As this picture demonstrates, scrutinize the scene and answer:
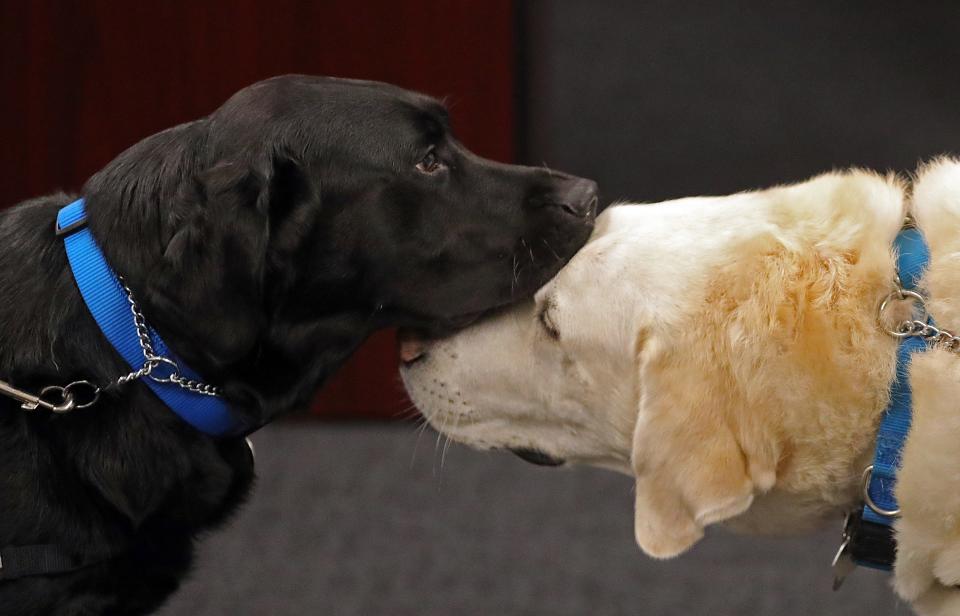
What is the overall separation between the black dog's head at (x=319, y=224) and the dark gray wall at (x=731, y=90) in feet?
8.01

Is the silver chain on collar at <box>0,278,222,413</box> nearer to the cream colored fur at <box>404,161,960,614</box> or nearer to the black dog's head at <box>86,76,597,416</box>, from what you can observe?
the black dog's head at <box>86,76,597,416</box>

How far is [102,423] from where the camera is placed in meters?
2.03

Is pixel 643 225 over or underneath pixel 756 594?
over

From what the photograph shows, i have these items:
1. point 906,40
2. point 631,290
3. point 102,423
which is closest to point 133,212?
point 102,423

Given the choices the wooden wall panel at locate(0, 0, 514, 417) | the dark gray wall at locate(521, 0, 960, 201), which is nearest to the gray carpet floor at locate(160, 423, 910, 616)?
the wooden wall panel at locate(0, 0, 514, 417)

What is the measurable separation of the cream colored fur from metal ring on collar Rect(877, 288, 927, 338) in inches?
0.6

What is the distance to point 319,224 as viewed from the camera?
83.7 inches

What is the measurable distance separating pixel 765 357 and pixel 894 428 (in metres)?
0.22

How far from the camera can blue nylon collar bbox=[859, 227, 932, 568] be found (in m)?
1.80

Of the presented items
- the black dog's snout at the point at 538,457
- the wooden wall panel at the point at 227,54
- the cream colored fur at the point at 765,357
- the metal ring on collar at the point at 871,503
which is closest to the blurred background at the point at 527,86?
the wooden wall panel at the point at 227,54

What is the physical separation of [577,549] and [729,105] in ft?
6.20

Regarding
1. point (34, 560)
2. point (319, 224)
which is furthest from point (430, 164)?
point (34, 560)

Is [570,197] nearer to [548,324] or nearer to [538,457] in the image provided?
[548,324]

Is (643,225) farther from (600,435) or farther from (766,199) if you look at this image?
(600,435)
